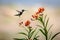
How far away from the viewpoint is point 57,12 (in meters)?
1.54

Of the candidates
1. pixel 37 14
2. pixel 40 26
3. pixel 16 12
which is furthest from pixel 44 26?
pixel 16 12

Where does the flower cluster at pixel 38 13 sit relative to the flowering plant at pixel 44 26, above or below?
above

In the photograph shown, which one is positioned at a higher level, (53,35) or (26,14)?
(26,14)

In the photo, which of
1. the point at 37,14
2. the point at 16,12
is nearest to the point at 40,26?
the point at 37,14

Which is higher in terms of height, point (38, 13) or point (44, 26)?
point (38, 13)

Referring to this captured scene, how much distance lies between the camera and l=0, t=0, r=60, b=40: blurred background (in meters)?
1.53

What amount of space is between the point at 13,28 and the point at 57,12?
562mm

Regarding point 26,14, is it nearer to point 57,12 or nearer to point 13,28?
point 13,28

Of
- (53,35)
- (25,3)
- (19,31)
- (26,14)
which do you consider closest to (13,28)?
A: (19,31)

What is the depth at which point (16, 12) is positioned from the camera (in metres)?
1.55

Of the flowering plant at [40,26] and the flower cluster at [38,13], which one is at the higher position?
the flower cluster at [38,13]

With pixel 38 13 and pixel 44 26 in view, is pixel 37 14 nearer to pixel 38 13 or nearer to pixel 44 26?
pixel 38 13

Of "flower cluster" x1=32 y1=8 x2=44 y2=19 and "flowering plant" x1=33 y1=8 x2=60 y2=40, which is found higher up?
"flower cluster" x1=32 y1=8 x2=44 y2=19

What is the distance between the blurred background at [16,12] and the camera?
1.53 m
